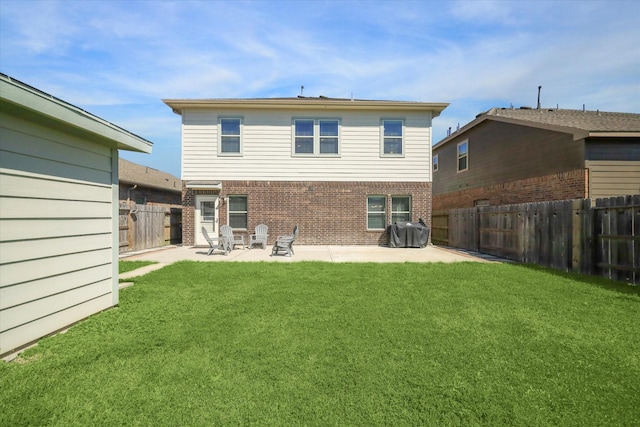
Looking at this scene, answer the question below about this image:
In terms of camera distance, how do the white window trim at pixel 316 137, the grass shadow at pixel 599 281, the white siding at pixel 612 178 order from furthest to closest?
the white window trim at pixel 316 137 < the white siding at pixel 612 178 < the grass shadow at pixel 599 281

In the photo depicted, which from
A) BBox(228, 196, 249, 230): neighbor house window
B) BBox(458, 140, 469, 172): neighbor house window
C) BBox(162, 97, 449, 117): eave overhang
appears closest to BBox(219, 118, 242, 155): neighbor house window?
BBox(162, 97, 449, 117): eave overhang

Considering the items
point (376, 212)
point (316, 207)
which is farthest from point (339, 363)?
point (376, 212)

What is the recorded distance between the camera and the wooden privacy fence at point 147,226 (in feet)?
37.2

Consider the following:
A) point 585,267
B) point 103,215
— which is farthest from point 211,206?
point 585,267

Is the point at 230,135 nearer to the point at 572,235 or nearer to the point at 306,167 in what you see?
the point at 306,167

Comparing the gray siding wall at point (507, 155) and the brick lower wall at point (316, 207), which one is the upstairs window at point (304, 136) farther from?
the gray siding wall at point (507, 155)

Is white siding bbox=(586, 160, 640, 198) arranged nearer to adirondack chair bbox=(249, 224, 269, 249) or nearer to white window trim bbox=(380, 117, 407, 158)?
white window trim bbox=(380, 117, 407, 158)

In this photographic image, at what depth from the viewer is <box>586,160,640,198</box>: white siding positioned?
32.1 ft

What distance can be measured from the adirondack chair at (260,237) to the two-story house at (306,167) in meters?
0.55

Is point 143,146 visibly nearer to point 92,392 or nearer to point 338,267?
point 92,392

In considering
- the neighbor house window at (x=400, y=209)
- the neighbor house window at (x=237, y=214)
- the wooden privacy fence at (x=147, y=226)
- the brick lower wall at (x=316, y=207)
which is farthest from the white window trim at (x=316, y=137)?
the wooden privacy fence at (x=147, y=226)

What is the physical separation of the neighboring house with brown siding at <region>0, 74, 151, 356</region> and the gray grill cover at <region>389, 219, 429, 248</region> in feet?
34.0

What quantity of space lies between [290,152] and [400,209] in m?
5.71

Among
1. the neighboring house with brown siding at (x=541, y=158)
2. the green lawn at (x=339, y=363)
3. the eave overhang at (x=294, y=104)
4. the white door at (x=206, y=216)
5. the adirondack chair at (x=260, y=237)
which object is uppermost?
the eave overhang at (x=294, y=104)
